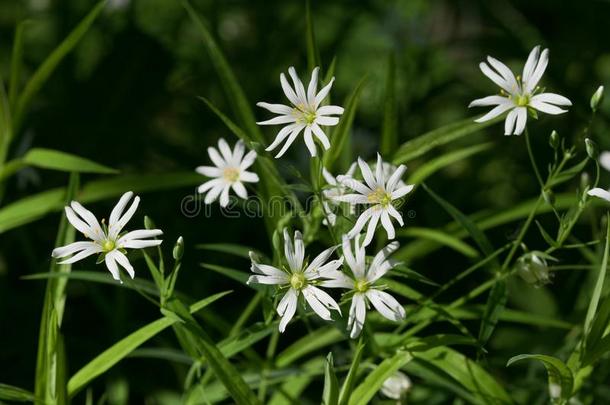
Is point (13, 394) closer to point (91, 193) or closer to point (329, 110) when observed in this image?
point (91, 193)

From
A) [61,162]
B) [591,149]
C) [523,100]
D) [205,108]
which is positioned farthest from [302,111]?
[205,108]

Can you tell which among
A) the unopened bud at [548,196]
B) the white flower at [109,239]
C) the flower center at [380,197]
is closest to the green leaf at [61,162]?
the white flower at [109,239]

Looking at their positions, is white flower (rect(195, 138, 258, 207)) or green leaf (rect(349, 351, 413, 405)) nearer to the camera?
green leaf (rect(349, 351, 413, 405))

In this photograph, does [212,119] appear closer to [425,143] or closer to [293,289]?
[425,143]

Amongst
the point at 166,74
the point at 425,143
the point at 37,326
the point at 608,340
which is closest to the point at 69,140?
the point at 166,74

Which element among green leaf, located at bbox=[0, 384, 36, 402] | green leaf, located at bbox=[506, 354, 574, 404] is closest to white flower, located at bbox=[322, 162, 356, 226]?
green leaf, located at bbox=[506, 354, 574, 404]

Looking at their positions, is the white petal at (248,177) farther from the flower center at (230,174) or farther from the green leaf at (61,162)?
the green leaf at (61,162)

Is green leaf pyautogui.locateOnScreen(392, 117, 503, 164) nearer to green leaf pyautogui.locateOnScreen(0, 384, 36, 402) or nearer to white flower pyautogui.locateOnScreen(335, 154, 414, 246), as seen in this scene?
white flower pyautogui.locateOnScreen(335, 154, 414, 246)
